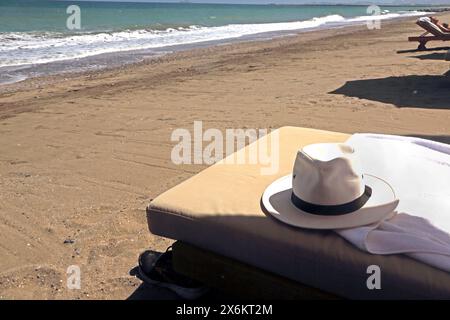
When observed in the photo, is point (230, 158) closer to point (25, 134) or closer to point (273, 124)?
point (273, 124)

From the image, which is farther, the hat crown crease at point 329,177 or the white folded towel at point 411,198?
the hat crown crease at point 329,177

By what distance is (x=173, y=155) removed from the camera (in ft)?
17.1

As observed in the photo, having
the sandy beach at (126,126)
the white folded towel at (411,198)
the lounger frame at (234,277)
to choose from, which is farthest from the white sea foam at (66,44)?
the white folded towel at (411,198)

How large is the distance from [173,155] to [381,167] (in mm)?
2875

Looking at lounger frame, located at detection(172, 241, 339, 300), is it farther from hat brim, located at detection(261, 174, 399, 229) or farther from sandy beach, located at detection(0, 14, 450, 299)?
sandy beach, located at detection(0, 14, 450, 299)

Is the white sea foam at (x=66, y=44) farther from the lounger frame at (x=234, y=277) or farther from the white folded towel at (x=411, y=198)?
the white folded towel at (x=411, y=198)

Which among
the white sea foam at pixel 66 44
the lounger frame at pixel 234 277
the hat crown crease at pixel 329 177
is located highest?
the white sea foam at pixel 66 44

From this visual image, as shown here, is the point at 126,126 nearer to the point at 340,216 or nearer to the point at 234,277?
the point at 234,277

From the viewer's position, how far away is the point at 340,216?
2.24 metres

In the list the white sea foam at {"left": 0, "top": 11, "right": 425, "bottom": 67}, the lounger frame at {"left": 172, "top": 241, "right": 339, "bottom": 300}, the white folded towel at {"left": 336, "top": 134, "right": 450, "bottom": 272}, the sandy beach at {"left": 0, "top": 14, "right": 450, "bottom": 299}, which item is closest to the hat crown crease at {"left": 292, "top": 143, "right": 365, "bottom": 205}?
the white folded towel at {"left": 336, "top": 134, "right": 450, "bottom": 272}

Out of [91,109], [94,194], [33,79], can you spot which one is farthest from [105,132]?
[33,79]

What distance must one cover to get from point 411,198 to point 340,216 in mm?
467

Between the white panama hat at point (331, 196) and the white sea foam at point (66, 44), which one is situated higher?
the white sea foam at point (66, 44)

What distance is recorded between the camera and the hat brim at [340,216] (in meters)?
2.20
